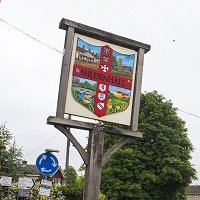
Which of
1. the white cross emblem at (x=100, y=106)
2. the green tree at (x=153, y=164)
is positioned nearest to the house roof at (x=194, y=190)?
the green tree at (x=153, y=164)

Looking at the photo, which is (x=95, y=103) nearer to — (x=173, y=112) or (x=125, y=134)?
(x=125, y=134)

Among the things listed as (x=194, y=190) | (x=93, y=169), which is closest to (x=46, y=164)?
(x=93, y=169)

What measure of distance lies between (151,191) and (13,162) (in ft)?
40.1

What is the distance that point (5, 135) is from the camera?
21344 mm

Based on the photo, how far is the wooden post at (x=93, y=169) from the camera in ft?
30.8

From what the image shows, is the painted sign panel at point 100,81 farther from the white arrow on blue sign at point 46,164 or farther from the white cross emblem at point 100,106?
the white arrow on blue sign at point 46,164

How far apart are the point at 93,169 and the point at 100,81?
2116 mm

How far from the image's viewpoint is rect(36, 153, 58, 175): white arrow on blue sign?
9.57 m

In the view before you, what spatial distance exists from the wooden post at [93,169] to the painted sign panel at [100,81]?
0.58m

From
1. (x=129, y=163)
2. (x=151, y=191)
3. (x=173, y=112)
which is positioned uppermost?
(x=173, y=112)

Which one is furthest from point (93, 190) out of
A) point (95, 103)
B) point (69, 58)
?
point (69, 58)

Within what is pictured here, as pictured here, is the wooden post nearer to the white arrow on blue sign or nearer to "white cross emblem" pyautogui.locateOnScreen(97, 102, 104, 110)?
"white cross emblem" pyautogui.locateOnScreen(97, 102, 104, 110)

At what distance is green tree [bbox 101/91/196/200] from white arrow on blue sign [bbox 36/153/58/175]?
65.7 feet

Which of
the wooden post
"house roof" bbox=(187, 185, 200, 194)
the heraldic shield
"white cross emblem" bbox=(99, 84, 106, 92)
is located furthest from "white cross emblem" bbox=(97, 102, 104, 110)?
"house roof" bbox=(187, 185, 200, 194)
